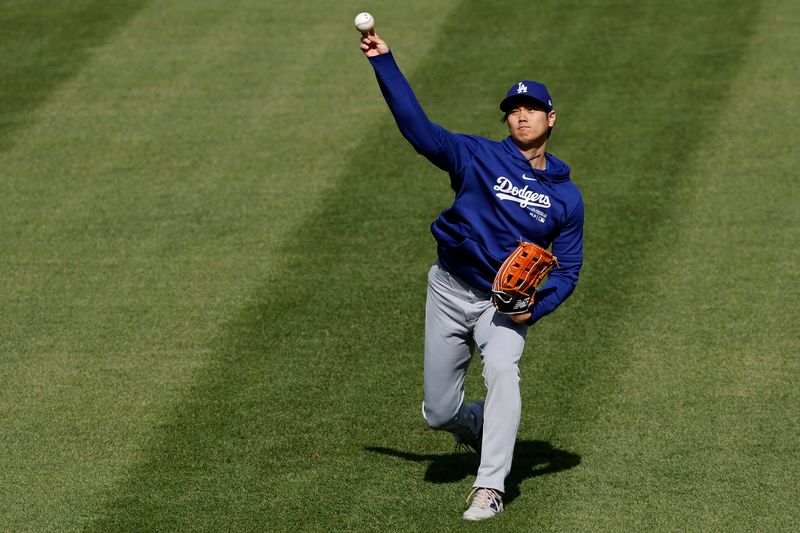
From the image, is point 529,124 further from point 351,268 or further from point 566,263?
point 351,268

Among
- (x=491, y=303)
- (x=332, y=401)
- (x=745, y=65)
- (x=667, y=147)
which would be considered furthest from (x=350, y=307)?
(x=745, y=65)

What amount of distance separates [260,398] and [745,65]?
7.38 metres

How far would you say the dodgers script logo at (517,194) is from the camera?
645 centimetres

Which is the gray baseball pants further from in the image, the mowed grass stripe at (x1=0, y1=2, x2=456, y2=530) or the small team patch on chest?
the mowed grass stripe at (x1=0, y1=2, x2=456, y2=530)

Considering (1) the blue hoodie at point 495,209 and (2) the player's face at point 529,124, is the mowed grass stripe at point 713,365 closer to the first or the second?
(1) the blue hoodie at point 495,209

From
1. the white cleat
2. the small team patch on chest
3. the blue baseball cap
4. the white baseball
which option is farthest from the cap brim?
the white cleat

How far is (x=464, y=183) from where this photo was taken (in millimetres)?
6500

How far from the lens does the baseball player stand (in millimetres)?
6410

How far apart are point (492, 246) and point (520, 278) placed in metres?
0.31

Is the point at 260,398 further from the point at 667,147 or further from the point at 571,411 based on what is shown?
the point at 667,147

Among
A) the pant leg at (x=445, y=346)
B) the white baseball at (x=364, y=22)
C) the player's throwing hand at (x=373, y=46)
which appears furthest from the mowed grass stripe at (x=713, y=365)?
the white baseball at (x=364, y=22)

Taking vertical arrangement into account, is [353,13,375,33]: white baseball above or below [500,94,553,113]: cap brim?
above

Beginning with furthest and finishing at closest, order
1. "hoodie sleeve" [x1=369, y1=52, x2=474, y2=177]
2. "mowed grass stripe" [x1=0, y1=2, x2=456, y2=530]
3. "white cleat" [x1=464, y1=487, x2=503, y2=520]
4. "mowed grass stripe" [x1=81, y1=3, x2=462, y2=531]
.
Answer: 1. "mowed grass stripe" [x1=0, y1=2, x2=456, y2=530]
2. "mowed grass stripe" [x1=81, y1=3, x2=462, y2=531]
3. "white cleat" [x1=464, y1=487, x2=503, y2=520]
4. "hoodie sleeve" [x1=369, y1=52, x2=474, y2=177]

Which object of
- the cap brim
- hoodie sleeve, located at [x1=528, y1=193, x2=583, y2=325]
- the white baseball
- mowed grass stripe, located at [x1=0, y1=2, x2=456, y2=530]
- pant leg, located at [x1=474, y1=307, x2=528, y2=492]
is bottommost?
mowed grass stripe, located at [x1=0, y1=2, x2=456, y2=530]
